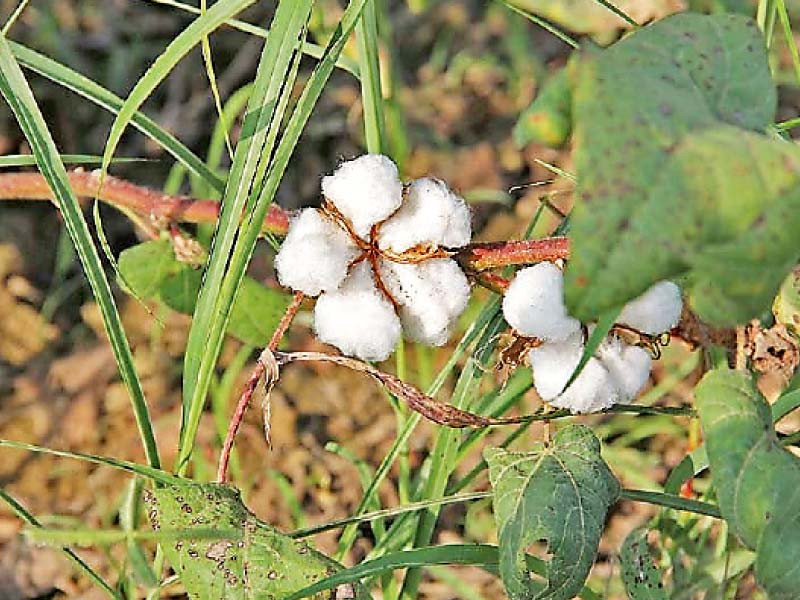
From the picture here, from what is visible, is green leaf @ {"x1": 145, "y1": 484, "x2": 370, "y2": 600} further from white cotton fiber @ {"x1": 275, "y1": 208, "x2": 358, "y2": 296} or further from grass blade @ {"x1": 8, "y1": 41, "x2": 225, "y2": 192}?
grass blade @ {"x1": 8, "y1": 41, "x2": 225, "y2": 192}

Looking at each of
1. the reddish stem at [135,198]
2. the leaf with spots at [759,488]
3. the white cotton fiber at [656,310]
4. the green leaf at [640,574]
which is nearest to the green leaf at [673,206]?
the leaf with spots at [759,488]

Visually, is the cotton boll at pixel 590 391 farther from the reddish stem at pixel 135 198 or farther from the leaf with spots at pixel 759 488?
the reddish stem at pixel 135 198

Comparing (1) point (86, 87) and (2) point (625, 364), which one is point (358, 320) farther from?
(1) point (86, 87)

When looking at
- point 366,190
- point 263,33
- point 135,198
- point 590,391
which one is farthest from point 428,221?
point 135,198

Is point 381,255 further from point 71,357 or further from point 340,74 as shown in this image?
point 340,74

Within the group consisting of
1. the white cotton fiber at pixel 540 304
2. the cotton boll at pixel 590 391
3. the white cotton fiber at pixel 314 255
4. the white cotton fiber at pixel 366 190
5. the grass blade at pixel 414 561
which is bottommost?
the grass blade at pixel 414 561

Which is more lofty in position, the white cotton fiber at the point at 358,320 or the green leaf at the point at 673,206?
the green leaf at the point at 673,206

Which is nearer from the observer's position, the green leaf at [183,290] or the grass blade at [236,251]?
the grass blade at [236,251]
